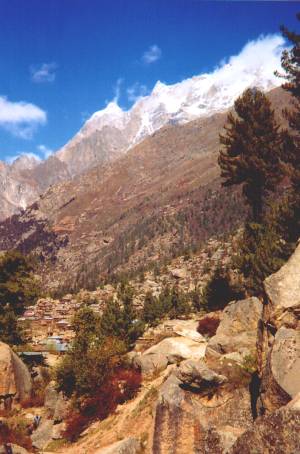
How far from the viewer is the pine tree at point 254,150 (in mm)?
31641

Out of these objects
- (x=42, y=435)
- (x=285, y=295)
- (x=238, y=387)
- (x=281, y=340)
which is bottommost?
(x=42, y=435)

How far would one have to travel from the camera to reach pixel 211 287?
34.3 metres

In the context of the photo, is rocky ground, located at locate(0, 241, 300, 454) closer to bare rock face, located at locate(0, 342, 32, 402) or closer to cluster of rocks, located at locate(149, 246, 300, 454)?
cluster of rocks, located at locate(149, 246, 300, 454)

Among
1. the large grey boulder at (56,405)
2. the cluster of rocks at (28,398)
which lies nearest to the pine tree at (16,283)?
the cluster of rocks at (28,398)

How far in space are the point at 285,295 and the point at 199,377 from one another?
14.0 feet

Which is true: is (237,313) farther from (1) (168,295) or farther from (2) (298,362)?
(1) (168,295)

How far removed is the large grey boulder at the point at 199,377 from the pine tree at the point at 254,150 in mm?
21336

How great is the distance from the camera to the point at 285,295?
1155 centimetres

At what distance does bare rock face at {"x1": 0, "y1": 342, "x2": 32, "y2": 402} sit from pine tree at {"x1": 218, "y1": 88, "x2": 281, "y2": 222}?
21.7 m

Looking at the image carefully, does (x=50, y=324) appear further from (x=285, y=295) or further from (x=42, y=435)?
(x=285, y=295)

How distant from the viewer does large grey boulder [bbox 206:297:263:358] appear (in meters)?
17.2

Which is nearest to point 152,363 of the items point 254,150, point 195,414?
point 195,414

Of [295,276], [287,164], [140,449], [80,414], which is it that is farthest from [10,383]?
[287,164]

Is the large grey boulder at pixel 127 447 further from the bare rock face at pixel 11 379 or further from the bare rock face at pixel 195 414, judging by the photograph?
the bare rock face at pixel 11 379
